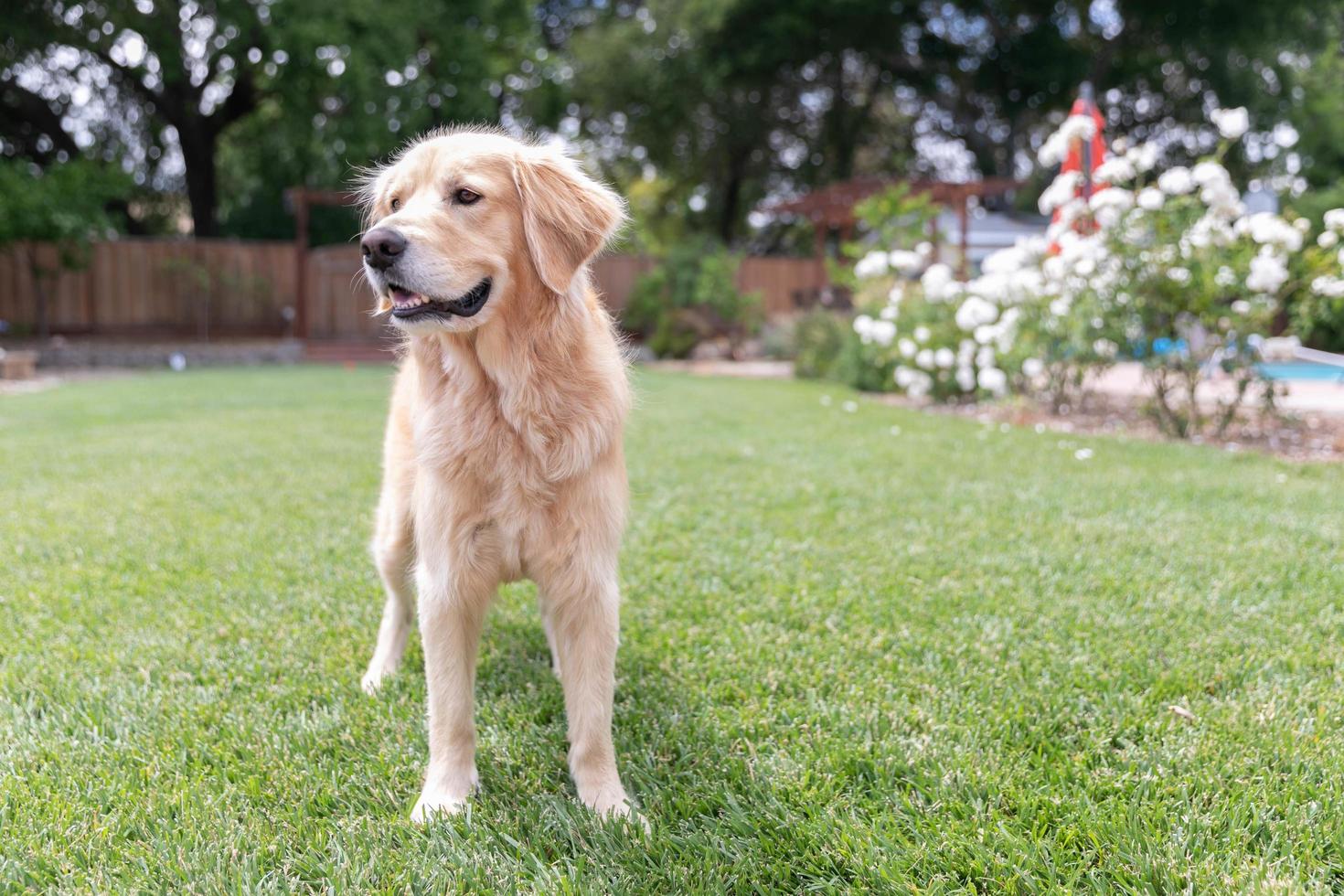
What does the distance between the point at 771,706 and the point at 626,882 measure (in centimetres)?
82

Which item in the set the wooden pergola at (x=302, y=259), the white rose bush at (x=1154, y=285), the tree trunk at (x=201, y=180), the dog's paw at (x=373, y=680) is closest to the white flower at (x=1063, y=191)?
the white rose bush at (x=1154, y=285)

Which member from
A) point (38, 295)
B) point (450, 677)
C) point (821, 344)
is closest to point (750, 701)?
point (450, 677)

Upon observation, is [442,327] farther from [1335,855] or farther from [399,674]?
[1335,855]

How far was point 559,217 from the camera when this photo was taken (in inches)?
83.2

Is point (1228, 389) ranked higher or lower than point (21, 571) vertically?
higher

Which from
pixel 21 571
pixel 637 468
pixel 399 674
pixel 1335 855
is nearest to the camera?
pixel 1335 855

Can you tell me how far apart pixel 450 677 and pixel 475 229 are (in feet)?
3.51

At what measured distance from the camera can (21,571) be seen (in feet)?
11.7

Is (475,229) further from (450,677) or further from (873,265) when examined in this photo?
(873,265)

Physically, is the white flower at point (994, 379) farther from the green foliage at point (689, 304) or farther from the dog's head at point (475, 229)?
the green foliage at point (689, 304)

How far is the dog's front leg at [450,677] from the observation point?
203 centimetres

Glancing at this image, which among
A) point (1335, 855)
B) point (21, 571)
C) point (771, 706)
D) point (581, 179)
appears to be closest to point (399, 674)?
point (771, 706)

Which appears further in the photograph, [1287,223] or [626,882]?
[1287,223]

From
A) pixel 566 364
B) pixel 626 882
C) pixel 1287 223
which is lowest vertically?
pixel 626 882
